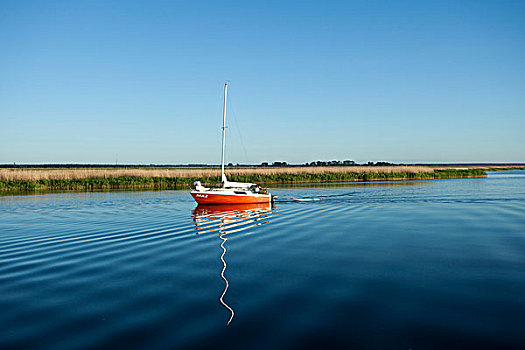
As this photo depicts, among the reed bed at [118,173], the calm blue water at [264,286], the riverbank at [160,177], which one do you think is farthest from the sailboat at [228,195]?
the reed bed at [118,173]

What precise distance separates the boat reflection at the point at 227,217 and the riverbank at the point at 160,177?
1566cm

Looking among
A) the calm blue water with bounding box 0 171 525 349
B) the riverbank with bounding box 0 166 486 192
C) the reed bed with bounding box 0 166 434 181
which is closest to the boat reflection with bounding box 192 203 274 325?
the calm blue water with bounding box 0 171 525 349

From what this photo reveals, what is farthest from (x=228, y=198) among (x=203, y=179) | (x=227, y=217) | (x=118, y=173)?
(x=118, y=173)

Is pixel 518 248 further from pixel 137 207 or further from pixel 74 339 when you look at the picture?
pixel 137 207

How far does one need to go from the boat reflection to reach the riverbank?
15.7m

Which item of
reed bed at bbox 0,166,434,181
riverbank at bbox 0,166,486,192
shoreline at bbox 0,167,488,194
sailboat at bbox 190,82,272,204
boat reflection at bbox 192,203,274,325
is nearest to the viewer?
boat reflection at bbox 192,203,274,325

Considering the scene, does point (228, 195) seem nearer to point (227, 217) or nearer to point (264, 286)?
point (227, 217)

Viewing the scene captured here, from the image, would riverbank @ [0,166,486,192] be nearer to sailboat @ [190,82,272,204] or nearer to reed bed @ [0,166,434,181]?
reed bed @ [0,166,434,181]

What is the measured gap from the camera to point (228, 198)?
32.7 metres

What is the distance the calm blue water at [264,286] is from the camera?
746cm

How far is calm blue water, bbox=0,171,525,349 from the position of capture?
7.46 metres

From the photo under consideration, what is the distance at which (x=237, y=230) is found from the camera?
20.3 metres

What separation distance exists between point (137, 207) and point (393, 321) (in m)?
25.9

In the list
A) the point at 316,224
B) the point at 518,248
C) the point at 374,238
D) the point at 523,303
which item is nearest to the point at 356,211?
the point at 316,224
